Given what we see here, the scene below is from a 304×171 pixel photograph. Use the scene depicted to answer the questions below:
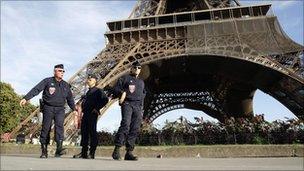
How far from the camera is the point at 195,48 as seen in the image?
27.5m

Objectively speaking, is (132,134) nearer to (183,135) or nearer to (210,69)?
(183,135)

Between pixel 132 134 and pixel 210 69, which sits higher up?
pixel 210 69

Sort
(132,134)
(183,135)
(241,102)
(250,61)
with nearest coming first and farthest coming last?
(132,134) → (183,135) → (250,61) → (241,102)

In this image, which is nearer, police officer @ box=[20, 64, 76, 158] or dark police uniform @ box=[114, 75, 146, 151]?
dark police uniform @ box=[114, 75, 146, 151]

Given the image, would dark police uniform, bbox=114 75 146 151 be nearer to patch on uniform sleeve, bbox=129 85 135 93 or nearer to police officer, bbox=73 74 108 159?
patch on uniform sleeve, bbox=129 85 135 93

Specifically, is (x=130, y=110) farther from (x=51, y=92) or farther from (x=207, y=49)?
(x=207, y=49)

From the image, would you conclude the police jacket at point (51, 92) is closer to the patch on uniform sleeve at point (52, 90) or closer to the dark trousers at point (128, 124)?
the patch on uniform sleeve at point (52, 90)

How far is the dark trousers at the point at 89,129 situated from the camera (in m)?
8.08

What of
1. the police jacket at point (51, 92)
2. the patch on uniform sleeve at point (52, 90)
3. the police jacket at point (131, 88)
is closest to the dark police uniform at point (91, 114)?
the police jacket at point (51, 92)

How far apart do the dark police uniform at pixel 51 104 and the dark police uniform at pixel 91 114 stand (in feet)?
1.57

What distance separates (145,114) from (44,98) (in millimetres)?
34613

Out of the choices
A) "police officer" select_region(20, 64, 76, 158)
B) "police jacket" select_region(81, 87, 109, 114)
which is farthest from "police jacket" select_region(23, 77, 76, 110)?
"police jacket" select_region(81, 87, 109, 114)

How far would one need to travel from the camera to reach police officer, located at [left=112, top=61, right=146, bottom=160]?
7035 millimetres

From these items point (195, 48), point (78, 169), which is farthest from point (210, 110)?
point (78, 169)
